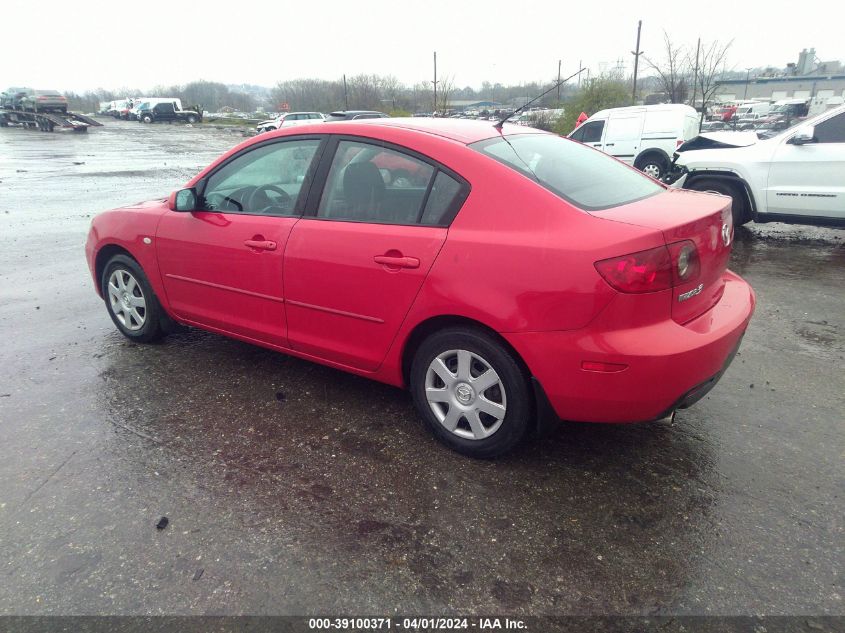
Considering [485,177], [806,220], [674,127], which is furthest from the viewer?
[674,127]

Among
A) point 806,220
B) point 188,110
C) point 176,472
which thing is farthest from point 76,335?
point 188,110

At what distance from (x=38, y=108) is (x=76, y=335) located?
45.3 meters

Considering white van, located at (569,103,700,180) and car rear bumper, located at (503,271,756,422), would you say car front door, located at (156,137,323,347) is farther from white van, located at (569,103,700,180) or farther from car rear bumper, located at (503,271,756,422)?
white van, located at (569,103,700,180)

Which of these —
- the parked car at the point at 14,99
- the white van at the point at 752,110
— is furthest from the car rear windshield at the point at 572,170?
the parked car at the point at 14,99

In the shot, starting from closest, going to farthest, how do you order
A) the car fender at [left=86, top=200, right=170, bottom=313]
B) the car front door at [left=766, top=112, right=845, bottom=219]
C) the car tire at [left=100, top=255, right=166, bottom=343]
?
the car fender at [left=86, top=200, right=170, bottom=313], the car tire at [left=100, top=255, right=166, bottom=343], the car front door at [left=766, top=112, right=845, bottom=219]

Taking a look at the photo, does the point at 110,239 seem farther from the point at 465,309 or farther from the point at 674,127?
the point at 674,127

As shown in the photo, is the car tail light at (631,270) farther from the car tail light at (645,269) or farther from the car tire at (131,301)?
the car tire at (131,301)

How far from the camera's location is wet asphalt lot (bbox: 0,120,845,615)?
2148 millimetres

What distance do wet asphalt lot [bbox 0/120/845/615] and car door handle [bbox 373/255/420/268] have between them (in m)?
0.95

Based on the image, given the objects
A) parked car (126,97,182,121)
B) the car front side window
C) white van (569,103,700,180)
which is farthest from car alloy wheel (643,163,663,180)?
parked car (126,97,182,121)

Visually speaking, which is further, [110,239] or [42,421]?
[110,239]

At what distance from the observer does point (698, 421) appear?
3256 mm

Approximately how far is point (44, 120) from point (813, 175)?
45.6 metres

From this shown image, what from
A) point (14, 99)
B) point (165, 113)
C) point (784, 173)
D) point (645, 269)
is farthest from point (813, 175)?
point (165, 113)
